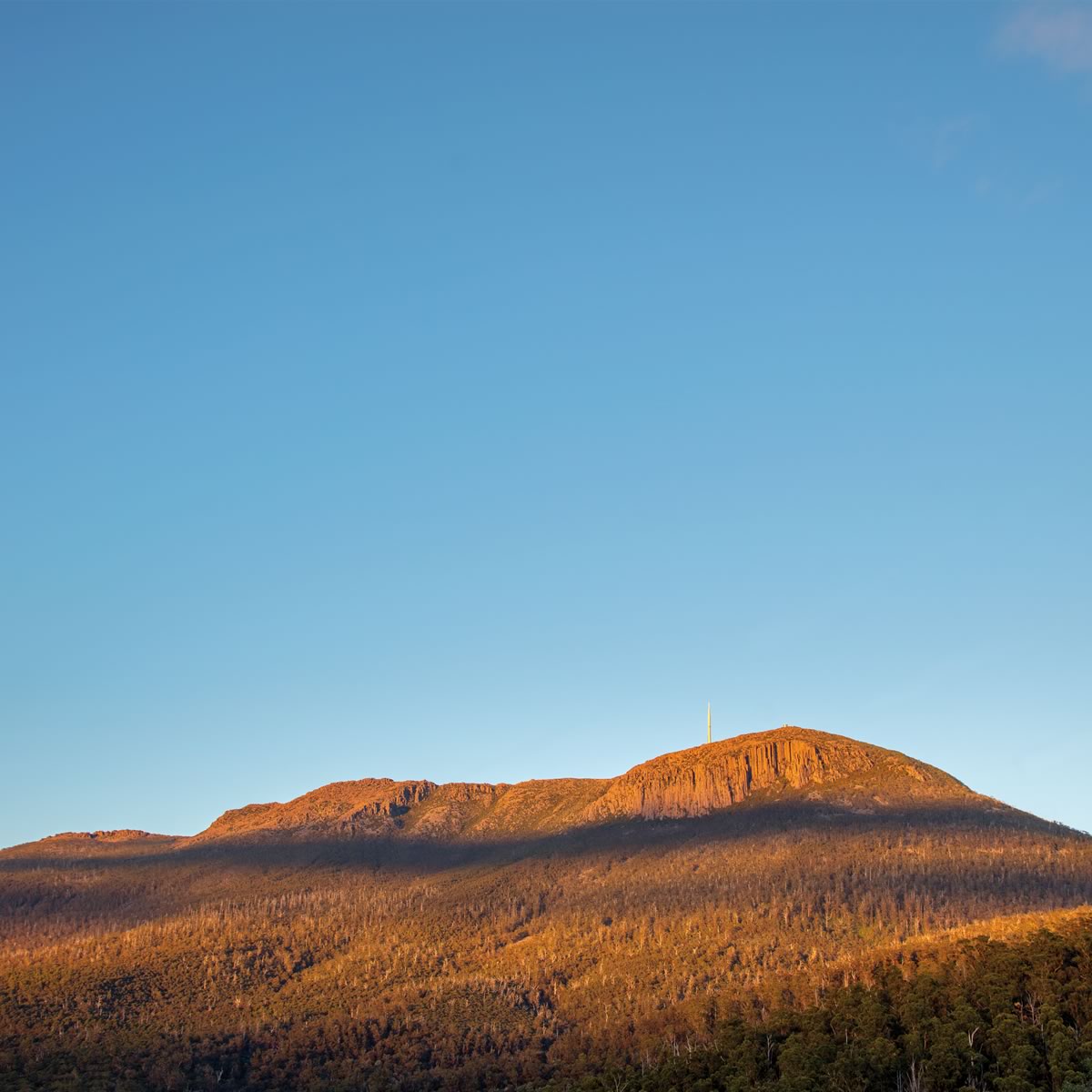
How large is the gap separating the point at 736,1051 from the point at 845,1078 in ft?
78.3

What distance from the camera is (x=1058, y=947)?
159m

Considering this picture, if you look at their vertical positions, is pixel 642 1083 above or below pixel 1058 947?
below

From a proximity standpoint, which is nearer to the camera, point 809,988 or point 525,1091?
point 525,1091

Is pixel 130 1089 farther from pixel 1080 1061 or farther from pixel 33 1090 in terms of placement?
pixel 1080 1061

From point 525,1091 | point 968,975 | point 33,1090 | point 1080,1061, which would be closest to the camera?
point 1080,1061

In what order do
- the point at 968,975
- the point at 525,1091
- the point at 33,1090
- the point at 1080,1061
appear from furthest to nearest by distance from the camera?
the point at 33,1090
the point at 525,1091
the point at 968,975
the point at 1080,1061

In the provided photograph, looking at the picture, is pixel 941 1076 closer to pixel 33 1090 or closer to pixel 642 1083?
pixel 642 1083

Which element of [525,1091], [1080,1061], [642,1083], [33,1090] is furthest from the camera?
[33,1090]

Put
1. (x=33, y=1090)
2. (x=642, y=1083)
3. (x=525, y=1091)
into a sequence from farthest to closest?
(x=33, y=1090) < (x=525, y=1091) < (x=642, y=1083)

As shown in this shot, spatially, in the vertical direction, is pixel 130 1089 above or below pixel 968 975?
below

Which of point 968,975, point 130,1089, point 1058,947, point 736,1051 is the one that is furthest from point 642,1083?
point 130,1089

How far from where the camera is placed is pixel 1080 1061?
121 metres

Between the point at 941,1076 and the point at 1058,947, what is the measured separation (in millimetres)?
42279

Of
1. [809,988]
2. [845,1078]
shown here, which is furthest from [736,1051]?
[809,988]
